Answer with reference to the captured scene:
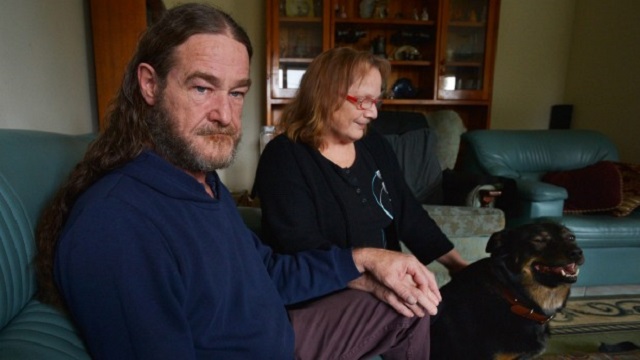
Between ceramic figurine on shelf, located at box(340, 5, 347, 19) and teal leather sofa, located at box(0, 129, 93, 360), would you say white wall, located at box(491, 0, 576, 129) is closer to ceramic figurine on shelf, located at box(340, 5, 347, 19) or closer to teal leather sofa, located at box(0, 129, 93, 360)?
ceramic figurine on shelf, located at box(340, 5, 347, 19)

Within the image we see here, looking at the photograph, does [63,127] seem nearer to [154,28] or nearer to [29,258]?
[154,28]

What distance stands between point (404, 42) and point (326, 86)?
276cm

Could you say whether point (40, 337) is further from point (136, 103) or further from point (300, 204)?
point (300, 204)

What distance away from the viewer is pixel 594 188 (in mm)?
2398

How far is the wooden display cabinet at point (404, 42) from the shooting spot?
11.7ft

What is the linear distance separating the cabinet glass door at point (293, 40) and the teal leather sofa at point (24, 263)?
2949 mm

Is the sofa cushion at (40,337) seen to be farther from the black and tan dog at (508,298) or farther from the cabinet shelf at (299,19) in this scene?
the cabinet shelf at (299,19)

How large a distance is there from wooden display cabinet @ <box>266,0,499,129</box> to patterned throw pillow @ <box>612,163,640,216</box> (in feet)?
4.91

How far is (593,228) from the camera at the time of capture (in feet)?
7.30

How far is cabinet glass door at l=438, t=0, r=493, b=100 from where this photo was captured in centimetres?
372

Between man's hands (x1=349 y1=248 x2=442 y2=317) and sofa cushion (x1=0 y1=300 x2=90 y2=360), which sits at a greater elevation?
sofa cushion (x1=0 y1=300 x2=90 y2=360)

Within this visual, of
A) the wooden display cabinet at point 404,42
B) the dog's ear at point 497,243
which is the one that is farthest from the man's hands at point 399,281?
the wooden display cabinet at point 404,42

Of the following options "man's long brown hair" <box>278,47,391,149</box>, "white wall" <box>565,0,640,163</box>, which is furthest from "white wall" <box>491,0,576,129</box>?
"man's long brown hair" <box>278,47,391,149</box>

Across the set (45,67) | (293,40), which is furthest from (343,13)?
(45,67)
